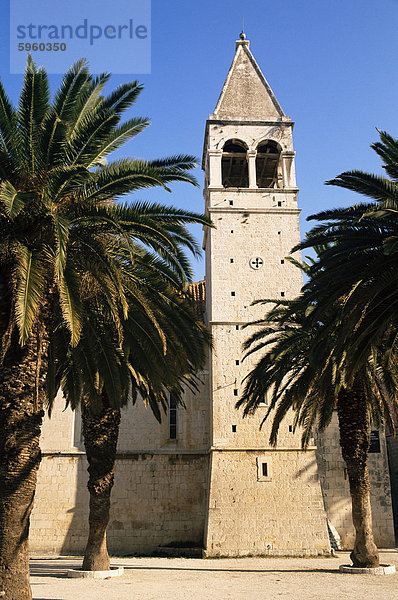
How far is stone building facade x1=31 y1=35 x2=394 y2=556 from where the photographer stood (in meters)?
22.0

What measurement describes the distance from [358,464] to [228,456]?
7.97 metres

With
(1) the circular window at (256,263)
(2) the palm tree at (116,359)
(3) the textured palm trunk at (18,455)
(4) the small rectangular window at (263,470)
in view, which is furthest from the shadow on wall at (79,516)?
(3) the textured palm trunk at (18,455)

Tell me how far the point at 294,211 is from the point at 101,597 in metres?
19.3

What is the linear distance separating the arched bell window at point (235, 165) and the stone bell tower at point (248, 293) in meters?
0.05

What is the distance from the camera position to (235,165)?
96.9 feet

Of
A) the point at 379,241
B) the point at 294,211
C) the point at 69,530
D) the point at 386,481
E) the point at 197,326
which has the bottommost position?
the point at 69,530

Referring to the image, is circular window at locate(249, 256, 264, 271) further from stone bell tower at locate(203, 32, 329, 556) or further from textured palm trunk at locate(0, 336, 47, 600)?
textured palm trunk at locate(0, 336, 47, 600)

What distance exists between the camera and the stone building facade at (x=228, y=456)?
72.2 feet

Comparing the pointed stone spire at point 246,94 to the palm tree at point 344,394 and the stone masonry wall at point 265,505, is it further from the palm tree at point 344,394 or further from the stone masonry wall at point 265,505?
the stone masonry wall at point 265,505

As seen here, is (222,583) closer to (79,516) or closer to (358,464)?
(358,464)

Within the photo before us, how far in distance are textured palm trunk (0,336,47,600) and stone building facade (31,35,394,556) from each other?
13.8 meters

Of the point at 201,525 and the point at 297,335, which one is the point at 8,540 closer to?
the point at 297,335

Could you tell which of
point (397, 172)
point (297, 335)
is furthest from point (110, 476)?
point (397, 172)

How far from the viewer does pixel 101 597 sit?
11.3 meters
